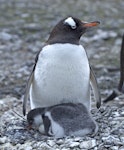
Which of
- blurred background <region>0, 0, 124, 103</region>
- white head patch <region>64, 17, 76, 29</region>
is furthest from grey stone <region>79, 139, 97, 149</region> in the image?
blurred background <region>0, 0, 124, 103</region>

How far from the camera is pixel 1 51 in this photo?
7844mm

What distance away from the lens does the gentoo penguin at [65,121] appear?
12.8ft

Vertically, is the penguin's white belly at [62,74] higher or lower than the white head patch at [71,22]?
lower

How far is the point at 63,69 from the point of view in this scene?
163 inches

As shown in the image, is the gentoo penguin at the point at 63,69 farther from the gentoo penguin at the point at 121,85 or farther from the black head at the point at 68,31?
the gentoo penguin at the point at 121,85

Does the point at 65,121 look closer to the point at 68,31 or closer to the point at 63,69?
the point at 63,69

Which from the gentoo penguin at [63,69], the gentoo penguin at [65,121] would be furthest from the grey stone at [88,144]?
the gentoo penguin at [63,69]

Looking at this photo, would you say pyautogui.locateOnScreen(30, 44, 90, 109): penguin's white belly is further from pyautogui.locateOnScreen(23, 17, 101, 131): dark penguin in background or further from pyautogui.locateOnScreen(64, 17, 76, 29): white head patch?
pyautogui.locateOnScreen(64, 17, 76, 29): white head patch

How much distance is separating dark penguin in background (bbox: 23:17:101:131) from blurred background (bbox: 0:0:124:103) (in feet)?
5.29

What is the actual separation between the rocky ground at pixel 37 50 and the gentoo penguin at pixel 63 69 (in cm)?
30

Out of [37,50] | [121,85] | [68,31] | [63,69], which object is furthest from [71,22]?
[37,50]

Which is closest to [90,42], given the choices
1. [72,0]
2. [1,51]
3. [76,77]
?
[1,51]

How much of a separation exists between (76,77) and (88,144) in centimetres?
62

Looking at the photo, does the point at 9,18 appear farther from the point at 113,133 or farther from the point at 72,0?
the point at 113,133
